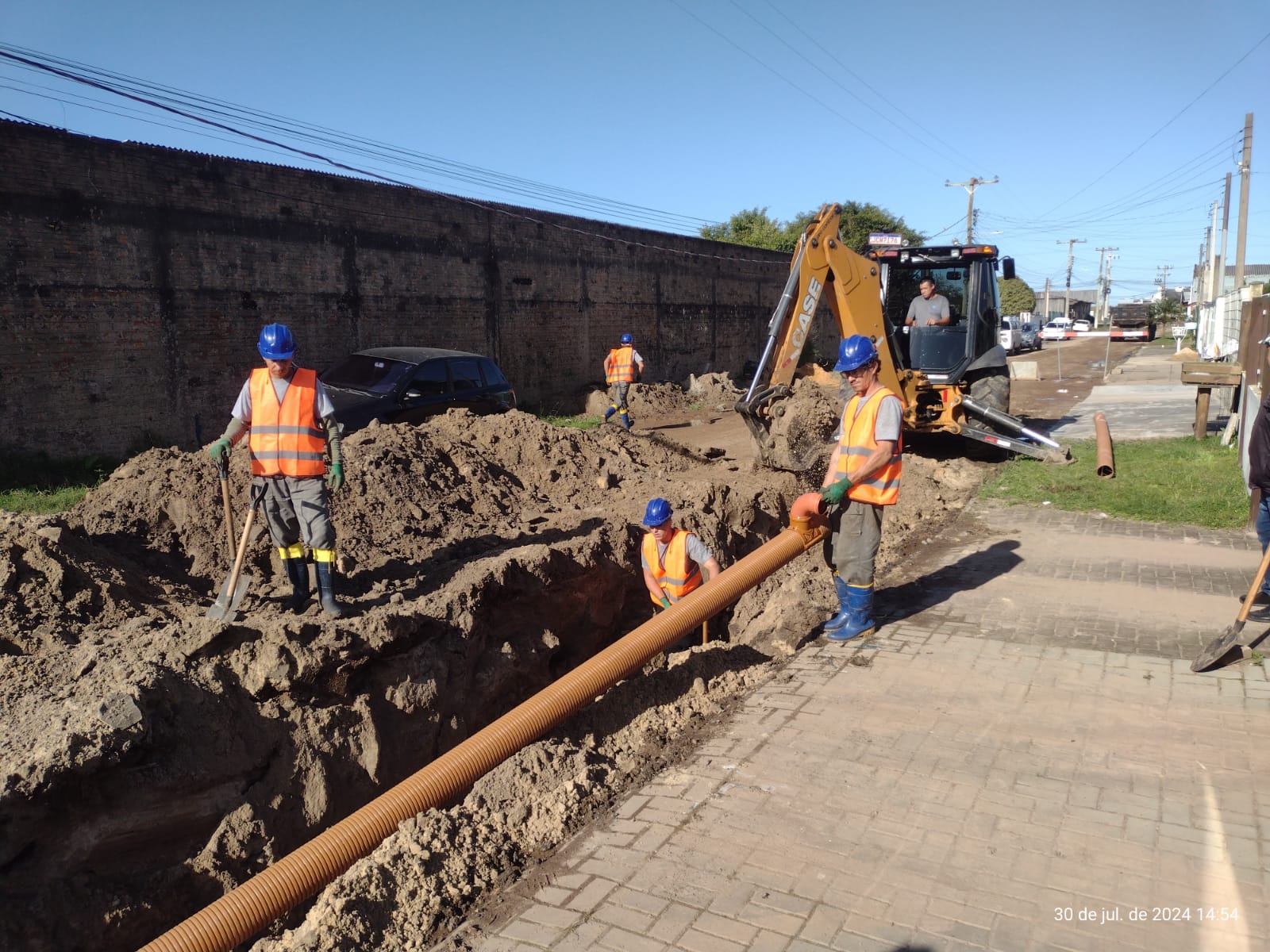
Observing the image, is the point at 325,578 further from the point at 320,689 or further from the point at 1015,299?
the point at 1015,299

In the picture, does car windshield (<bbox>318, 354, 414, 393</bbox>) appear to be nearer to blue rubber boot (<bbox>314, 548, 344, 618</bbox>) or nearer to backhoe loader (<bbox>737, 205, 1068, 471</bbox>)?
backhoe loader (<bbox>737, 205, 1068, 471</bbox>)

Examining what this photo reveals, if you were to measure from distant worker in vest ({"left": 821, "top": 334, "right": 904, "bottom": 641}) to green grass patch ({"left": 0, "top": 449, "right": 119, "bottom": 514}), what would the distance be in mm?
7982

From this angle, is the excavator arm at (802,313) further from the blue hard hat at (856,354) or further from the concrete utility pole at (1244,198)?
the concrete utility pole at (1244,198)

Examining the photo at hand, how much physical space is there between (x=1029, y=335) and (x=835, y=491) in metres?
50.7

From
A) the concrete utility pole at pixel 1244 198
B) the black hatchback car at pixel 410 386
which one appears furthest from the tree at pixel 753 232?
the black hatchback car at pixel 410 386

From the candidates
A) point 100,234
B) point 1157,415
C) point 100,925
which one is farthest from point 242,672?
point 1157,415

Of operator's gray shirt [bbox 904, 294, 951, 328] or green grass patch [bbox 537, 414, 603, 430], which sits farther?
green grass patch [bbox 537, 414, 603, 430]

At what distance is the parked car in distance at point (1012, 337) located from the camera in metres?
41.5

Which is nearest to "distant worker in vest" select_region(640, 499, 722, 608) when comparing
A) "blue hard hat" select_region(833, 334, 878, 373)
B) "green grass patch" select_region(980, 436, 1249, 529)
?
"blue hard hat" select_region(833, 334, 878, 373)

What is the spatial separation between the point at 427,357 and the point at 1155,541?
874 centimetres

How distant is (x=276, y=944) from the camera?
3.13m

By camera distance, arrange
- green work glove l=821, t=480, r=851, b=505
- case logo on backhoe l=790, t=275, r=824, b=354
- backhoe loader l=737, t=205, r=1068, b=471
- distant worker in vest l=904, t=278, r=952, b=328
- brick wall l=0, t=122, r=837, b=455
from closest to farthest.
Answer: green work glove l=821, t=480, r=851, b=505
case logo on backhoe l=790, t=275, r=824, b=354
backhoe loader l=737, t=205, r=1068, b=471
brick wall l=0, t=122, r=837, b=455
distant worker in vest l=904, t=278, r=952, b=328

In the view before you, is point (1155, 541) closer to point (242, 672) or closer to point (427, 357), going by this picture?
point (242, 672)

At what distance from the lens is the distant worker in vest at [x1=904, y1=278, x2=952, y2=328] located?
1183cm
